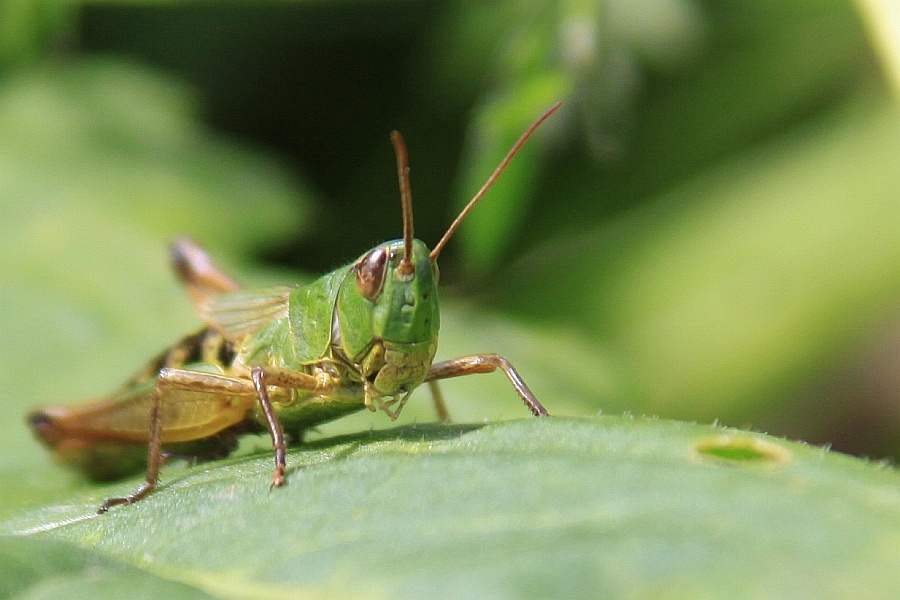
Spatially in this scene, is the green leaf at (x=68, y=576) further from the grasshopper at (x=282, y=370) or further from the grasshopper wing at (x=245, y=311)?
the grasshopper wing at (x=245, y=311)

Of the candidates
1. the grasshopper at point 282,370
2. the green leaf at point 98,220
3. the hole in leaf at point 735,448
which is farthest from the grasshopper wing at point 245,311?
the hole in leaf at point 735,448

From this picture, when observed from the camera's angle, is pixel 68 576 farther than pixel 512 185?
No

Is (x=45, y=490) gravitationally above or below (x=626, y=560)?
below

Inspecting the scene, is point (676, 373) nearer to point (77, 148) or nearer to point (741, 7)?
point (741, 7)

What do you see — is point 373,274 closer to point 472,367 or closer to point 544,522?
point 472,367

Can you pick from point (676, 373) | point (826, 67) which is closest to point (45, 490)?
point (676, 373)

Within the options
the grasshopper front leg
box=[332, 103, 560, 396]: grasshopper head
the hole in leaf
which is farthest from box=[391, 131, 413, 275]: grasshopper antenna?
the grasshopper front leg

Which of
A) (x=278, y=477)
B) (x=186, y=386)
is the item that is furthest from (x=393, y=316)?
(x=186, y=386)

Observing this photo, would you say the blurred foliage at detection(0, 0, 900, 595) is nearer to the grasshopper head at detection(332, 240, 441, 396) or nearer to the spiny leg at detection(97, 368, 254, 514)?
the spiny leg at detection(97, 368, 254, 514)
